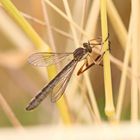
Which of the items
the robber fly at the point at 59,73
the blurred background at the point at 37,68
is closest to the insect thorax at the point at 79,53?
the robber fly at the point at 59,73

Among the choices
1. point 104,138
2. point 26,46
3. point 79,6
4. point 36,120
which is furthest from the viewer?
point 36,120

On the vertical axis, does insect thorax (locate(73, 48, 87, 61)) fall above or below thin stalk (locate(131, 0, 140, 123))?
below

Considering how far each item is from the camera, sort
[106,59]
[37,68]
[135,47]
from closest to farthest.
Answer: [106,59] < [135,47] < [37,68]

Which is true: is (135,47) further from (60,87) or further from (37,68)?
(37,68)

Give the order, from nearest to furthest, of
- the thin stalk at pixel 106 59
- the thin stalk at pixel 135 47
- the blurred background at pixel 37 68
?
1. the thin stalk at pixel 106 59
2. the thin stalk at pixel 135 47
3. the blurred background at pixel 37 68

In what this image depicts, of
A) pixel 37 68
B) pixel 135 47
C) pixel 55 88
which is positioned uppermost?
pixel 37 68

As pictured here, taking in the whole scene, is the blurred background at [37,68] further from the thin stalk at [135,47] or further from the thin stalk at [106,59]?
the thin stalk at [106,59]

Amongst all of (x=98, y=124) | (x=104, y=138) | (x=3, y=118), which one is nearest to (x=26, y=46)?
(x=3, y=118)

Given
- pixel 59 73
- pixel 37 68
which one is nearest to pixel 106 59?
pixel 59 73

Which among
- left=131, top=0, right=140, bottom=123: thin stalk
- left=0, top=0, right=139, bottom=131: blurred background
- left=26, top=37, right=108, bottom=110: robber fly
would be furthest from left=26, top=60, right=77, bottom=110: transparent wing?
left=0, top=0, right=139, bottom=131: blurred background

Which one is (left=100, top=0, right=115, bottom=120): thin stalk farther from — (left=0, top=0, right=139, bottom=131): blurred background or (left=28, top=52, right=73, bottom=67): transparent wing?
(left=0, top=0, right=139, bottom=131): blurred background

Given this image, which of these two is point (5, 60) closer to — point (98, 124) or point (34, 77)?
point (34, 77)
